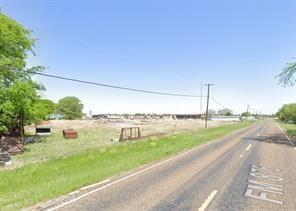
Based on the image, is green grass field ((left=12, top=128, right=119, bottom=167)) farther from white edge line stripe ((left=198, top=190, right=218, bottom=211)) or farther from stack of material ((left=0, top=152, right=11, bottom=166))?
white edge line stripe ((left=198, top=190, right=218, bottom=211))

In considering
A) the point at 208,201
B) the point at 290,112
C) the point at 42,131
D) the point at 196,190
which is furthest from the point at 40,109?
the point at 290,112

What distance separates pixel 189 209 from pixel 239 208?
Answer: 4.30ft

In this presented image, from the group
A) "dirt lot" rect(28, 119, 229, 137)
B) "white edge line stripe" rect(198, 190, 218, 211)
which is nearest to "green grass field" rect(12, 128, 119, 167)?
"white edge line stripe" rect(198, 190, 218, 211)

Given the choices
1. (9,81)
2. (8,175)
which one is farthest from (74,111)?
(8,175)

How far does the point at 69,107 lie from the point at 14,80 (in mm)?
141159

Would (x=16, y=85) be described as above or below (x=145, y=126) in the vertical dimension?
above

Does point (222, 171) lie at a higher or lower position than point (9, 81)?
lower

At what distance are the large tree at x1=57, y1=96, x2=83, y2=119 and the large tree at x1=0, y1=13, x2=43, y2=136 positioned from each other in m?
135

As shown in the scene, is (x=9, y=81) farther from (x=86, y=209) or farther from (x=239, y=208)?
(x=239, y=208)

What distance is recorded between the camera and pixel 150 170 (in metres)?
12.7

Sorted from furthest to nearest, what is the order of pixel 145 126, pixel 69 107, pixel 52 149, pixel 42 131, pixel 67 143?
pixel 69 107, pixel 145 126, pixel 42 131, pixel 67 143, pixel 52 149

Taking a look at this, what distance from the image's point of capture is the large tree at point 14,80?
956 inches

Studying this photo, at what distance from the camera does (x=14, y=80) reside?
1055 inches

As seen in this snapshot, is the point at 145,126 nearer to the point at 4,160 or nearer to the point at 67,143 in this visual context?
the point at 67,143
